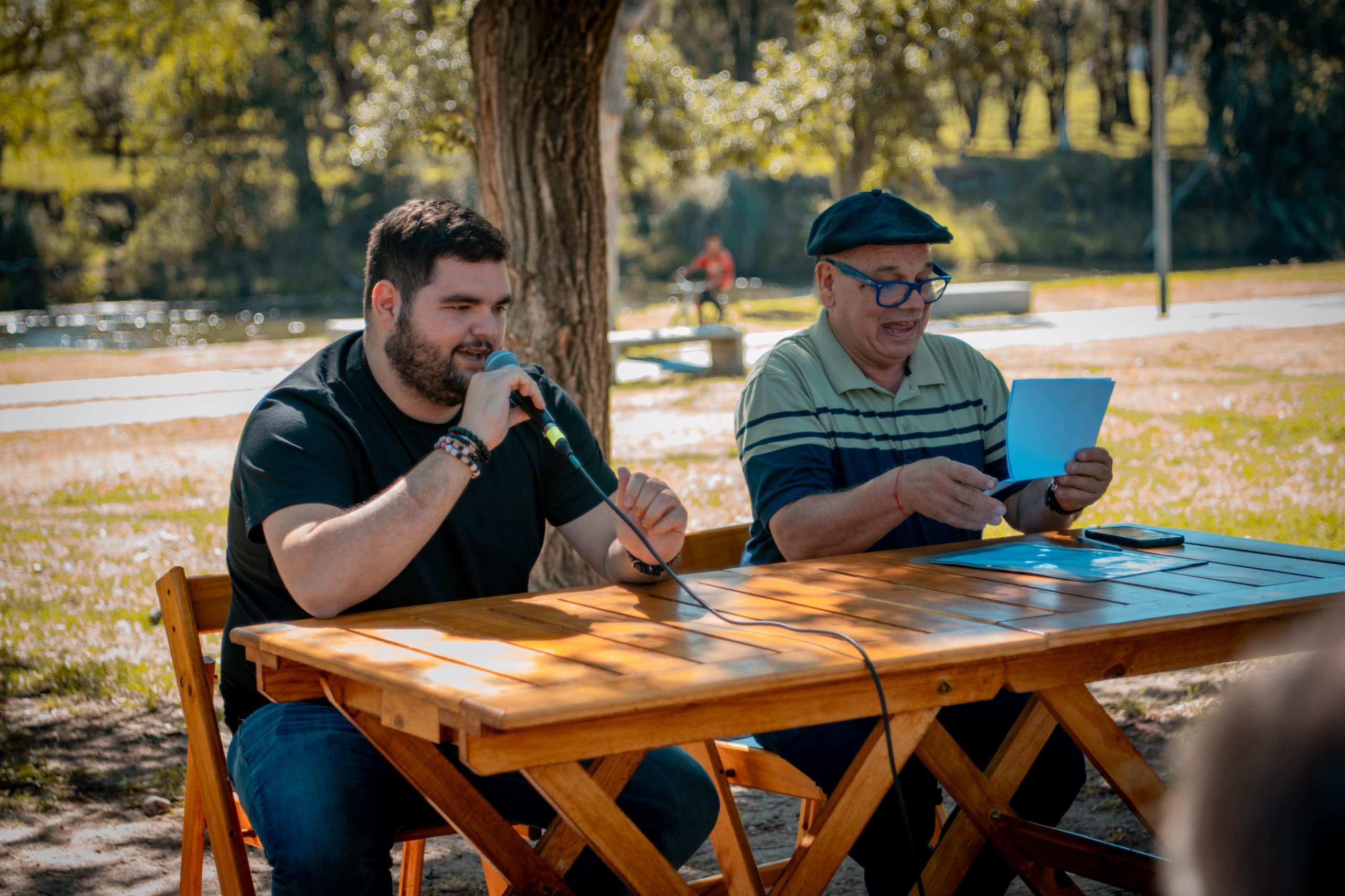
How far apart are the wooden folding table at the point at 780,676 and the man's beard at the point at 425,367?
0.54 meters

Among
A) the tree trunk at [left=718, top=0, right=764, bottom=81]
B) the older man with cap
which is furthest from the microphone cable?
the tree trunk at [left=718, top=0, right=764, bottom=81]

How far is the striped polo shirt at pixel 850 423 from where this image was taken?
3.25m

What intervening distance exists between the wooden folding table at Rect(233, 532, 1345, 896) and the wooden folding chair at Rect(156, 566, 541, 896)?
38 centimetres

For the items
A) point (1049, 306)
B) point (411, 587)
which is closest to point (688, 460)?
point (411, 587)

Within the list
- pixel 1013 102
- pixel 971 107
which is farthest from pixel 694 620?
pixel 971 107

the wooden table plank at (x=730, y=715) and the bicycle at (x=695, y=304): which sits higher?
the bicycle at (x=695, y=304)

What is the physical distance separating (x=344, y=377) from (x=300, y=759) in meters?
0.86

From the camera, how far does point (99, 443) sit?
12.2 m

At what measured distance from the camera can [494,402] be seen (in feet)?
8.80

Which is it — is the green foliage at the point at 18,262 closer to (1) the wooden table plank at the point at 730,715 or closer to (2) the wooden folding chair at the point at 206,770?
(2) the wooden folding chair at the point at 206,770

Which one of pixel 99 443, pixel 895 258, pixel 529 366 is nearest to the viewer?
pixel 529 366

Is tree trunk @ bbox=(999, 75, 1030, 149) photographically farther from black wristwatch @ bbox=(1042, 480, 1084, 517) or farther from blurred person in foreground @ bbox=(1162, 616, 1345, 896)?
blurred person in foreground @ bbox=(1162, 616, 1345, 896)

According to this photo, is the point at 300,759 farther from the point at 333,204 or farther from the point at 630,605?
the point at 333,204

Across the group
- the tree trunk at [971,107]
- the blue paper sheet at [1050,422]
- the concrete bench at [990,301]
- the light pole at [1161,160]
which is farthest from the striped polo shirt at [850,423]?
the tree trunk at [971,107]
